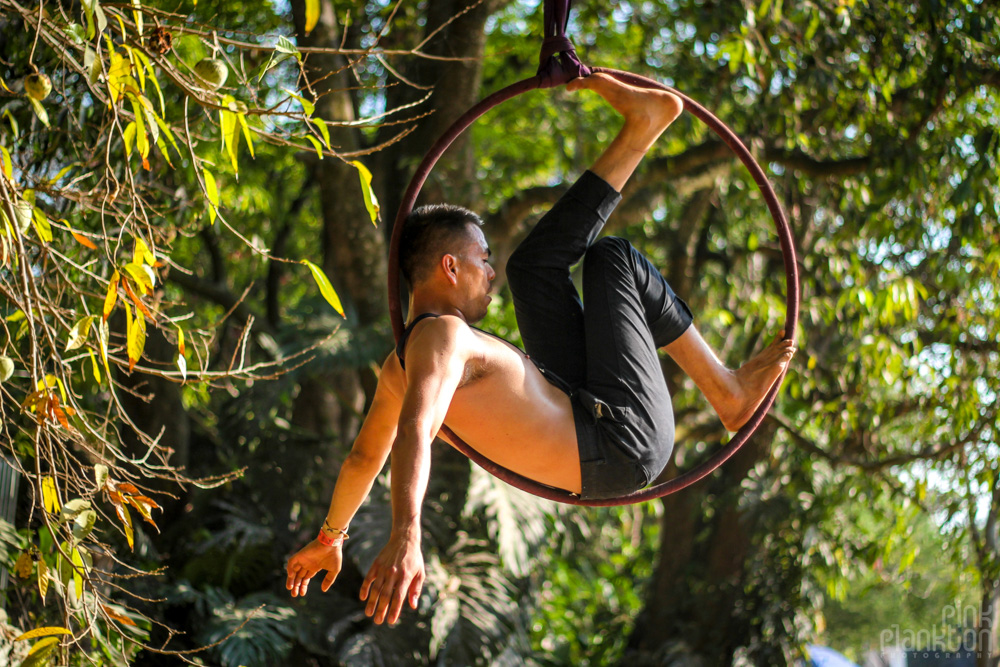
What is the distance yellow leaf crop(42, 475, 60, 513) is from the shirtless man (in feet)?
1.84

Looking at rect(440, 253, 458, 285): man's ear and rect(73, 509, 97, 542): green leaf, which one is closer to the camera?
rect(73, 509, 97, 542): green leaf

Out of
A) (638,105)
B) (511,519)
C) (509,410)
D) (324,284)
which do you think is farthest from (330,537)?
(511,519)

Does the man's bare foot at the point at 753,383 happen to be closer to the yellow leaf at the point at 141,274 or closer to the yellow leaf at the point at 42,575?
the yellow leaf at the point at 141,274

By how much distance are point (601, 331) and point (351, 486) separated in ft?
2.42

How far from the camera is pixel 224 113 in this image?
1896mm

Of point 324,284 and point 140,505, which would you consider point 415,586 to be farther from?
point 140,505

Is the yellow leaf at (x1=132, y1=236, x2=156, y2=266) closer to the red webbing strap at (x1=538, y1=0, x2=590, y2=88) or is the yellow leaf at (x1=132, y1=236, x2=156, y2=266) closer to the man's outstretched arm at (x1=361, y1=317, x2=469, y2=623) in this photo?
the man's outstretched arm at (x1=361, y1=317, x2=469, y2=623)

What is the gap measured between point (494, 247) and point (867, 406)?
2.25 metres

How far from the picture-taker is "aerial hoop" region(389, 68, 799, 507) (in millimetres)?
2246

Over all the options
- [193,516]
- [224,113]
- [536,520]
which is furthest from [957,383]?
[193,516]

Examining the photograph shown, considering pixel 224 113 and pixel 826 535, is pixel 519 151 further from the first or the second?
pixel 224 113

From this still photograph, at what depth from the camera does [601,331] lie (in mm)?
2320

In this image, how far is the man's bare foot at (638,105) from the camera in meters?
2.39


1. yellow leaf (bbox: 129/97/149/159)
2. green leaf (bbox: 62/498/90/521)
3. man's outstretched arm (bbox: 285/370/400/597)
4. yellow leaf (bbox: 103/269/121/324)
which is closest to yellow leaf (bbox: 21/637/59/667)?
green leaf (bbox: 62/498/90/521)
